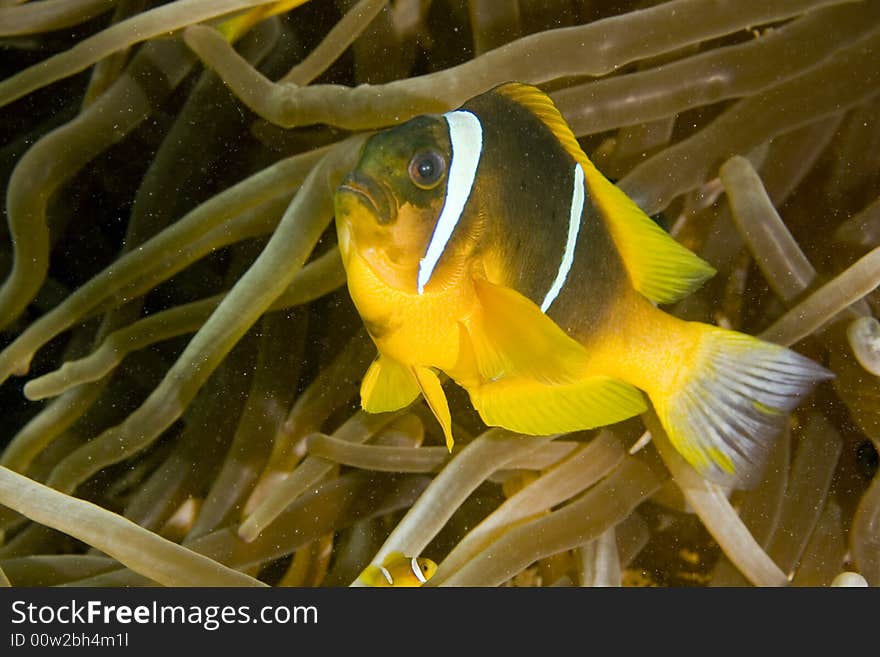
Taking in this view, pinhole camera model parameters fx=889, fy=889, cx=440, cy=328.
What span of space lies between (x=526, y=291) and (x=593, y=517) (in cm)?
31

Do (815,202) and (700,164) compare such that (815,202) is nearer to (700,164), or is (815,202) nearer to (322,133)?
(700,164)

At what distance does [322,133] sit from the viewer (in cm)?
109

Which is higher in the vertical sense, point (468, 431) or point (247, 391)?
point (247, 391)

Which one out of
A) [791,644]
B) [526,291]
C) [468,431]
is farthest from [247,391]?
[791,644]

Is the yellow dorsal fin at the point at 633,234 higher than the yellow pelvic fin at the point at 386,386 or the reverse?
higher

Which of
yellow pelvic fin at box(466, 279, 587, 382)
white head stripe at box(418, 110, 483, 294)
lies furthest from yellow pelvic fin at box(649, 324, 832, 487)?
white head stripe at box(418, 110, 483, 294)

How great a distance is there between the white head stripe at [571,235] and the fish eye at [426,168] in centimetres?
14

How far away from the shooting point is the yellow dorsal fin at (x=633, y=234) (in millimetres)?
703

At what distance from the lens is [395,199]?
1.99ft

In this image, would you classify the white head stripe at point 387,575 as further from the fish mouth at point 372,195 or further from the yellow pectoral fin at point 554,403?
the fish mouth at point 372,195

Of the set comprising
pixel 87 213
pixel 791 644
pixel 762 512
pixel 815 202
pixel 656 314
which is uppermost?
pixel 87 213

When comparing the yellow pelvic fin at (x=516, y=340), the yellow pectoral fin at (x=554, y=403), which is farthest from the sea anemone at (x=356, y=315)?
the yellow pelvic fin at (x=516, y=340)

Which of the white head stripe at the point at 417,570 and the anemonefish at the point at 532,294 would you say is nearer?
the anemonefish at the point at 532,294

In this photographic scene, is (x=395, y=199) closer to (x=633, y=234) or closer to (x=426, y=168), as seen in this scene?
(x=426, y=168)
